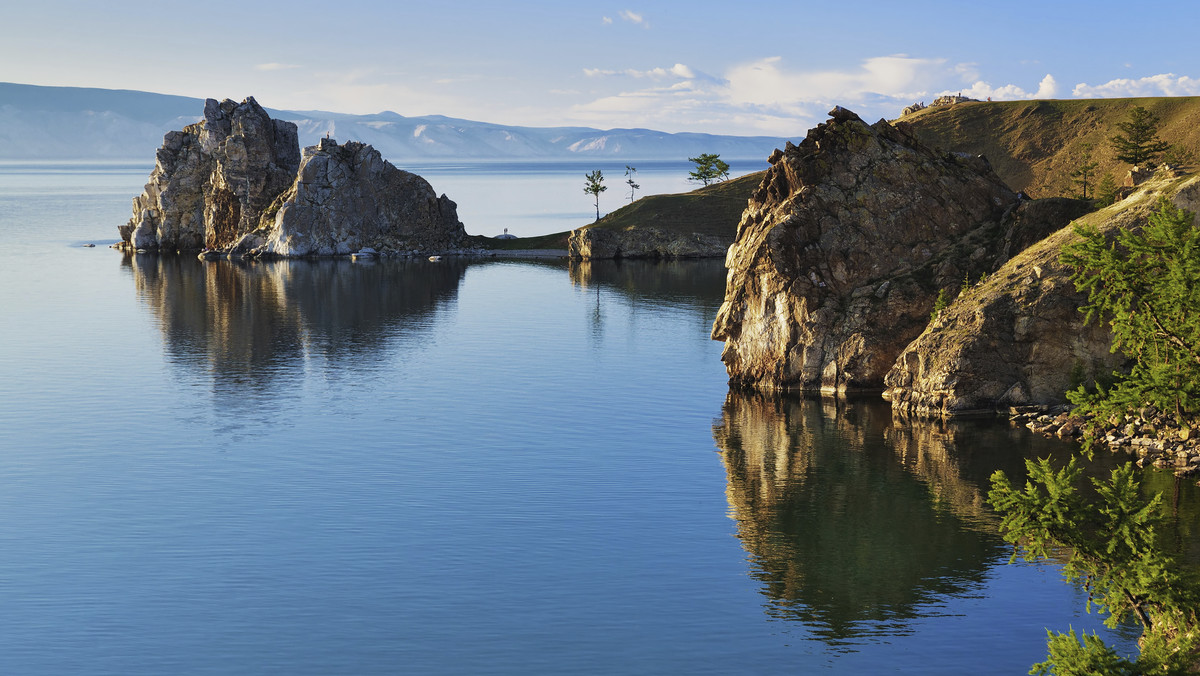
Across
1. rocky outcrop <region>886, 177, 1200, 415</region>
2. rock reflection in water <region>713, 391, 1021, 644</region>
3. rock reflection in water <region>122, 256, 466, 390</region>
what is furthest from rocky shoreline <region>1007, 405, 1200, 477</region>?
rock reflection in water <region>122, 256, 466, 390</region>

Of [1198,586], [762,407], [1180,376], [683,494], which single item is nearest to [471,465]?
[683,494]

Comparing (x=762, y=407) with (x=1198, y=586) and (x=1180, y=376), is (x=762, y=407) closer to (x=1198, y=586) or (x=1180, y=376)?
(x=1180, y=376)

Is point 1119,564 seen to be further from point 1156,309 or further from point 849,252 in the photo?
point 849,252

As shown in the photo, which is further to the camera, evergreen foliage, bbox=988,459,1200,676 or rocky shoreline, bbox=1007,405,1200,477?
rocky shoreline, bbox=1007,405,1200,477

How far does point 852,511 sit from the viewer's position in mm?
71312

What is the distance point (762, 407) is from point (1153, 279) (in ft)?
162

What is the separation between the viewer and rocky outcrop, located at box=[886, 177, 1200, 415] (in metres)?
87.1

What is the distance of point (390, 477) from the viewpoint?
257ft

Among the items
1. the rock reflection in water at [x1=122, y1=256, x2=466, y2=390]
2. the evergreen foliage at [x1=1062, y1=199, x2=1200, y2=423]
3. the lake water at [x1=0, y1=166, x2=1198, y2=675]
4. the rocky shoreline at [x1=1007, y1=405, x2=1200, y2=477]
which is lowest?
the lake water at [x1=0, y1=166, x2=1198, y2=675]

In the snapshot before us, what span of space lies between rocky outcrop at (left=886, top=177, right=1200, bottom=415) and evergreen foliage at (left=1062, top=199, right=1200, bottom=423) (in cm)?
3038

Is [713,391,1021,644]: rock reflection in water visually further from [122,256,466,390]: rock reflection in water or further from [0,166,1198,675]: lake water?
[122,256,466,390]: rock reflection in water

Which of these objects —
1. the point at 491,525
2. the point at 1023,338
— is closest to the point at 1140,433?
the point at 1023,338

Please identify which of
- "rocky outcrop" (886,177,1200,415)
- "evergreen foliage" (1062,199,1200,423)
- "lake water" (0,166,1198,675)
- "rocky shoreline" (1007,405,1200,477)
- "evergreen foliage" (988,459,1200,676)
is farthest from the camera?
"rocky outcrop" (886,177,1200,415)

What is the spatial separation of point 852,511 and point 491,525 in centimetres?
2379
